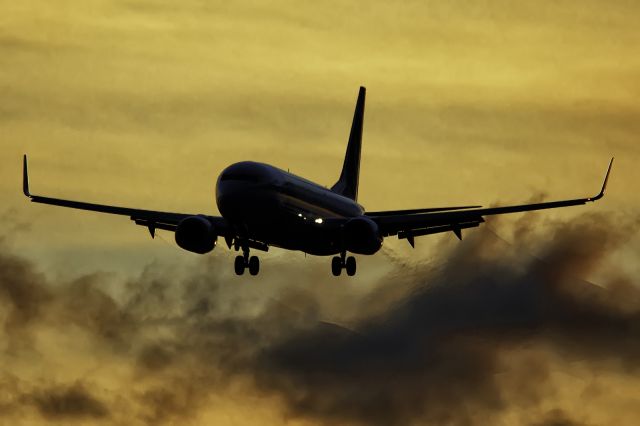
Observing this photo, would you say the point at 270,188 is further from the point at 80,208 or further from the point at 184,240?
the point at 80,208

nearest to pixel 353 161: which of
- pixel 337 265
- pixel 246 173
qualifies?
pixel 337 265

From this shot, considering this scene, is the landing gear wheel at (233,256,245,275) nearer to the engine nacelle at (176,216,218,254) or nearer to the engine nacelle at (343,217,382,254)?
the engine nacelle at (176,216,218,254)

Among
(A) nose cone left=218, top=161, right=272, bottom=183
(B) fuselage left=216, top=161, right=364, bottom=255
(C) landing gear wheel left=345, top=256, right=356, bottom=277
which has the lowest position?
(C) landing gear wheel left=345, top=256, right=356, bottom=277

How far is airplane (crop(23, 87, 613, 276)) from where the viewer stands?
276 feet

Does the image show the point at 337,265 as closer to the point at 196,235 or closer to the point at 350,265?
the point at 350,265

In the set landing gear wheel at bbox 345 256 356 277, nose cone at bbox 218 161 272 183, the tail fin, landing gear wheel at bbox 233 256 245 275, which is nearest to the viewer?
nose cone at bbox 218 161 272 183

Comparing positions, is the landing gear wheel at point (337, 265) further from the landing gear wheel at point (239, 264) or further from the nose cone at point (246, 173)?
the nose cone at point (246, 173)

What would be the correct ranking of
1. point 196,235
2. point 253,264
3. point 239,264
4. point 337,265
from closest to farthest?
1. point 196,235
2. point 239,264
3. point 253,264
4. point 337,265

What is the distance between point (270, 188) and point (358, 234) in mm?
6856

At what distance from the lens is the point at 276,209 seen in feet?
277

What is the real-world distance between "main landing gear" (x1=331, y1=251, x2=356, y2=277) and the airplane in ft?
0.23

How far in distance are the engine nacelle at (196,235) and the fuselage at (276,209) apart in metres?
2.14

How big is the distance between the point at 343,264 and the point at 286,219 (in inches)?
400

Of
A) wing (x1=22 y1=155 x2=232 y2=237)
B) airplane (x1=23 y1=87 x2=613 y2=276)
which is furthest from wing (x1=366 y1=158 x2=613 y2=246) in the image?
wing (x1=22 y1=155 x2=232 y2=237)
